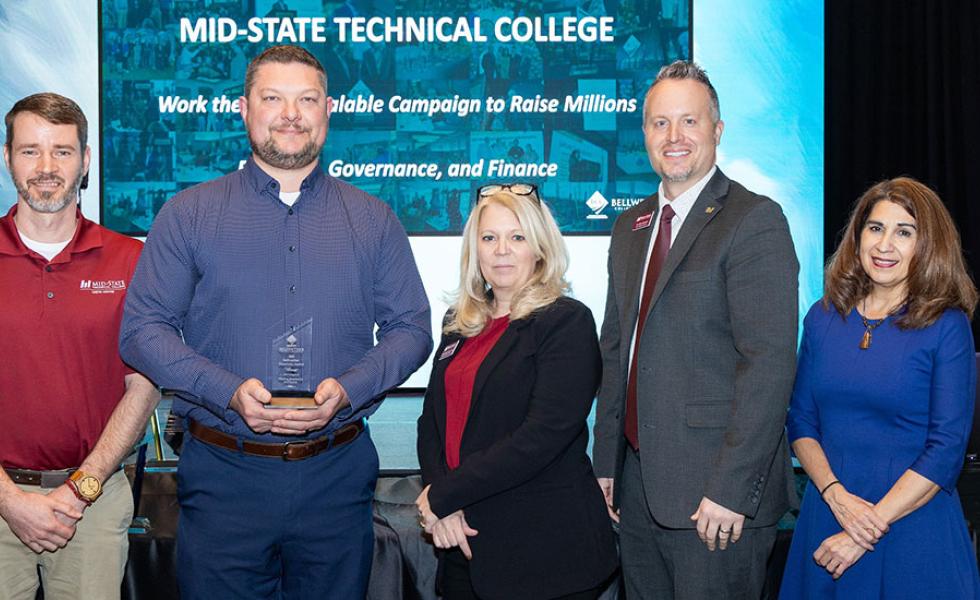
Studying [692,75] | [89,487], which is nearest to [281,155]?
[89,487]

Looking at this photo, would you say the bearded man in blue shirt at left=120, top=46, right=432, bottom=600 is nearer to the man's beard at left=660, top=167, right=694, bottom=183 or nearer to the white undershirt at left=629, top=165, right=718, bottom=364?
the white undershirt at left=629, top=165, right=718, bottom=364

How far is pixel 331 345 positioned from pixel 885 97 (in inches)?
246

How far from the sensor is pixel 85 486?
2439 mm

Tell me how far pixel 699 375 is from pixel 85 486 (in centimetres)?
163

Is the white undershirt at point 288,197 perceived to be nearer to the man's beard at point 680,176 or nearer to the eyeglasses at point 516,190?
the eyeglasses at point 516,190

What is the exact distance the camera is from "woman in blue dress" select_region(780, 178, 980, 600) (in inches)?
92.3

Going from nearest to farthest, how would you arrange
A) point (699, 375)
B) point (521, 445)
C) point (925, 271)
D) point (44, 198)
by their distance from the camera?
point (521, 445), point (699, 375), point (925, 271), point (44, 198)

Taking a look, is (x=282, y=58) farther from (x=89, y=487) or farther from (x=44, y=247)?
(x=89, y=487)

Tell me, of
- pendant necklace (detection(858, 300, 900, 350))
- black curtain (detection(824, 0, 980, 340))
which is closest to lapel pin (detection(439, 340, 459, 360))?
pendant necklace (detection(858, 300, 900, 350))

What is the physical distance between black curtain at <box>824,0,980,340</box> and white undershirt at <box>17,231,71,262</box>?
6098 mm

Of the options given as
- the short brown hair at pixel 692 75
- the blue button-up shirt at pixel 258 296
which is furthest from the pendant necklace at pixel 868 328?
the blue button-up shirt at pixel 258 296

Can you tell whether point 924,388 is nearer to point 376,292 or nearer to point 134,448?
point 376,292

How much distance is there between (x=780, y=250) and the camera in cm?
225

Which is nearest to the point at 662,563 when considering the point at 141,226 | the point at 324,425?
the point at 324,425
